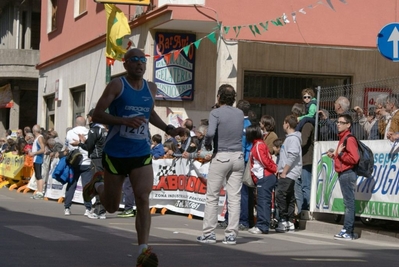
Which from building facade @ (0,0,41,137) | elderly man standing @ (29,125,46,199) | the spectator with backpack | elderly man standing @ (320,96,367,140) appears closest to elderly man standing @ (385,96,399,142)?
elderly man standing @ (320,96,367,140)

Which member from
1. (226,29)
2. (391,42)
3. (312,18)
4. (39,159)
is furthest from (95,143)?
(312,18)

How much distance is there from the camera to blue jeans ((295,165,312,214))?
15.6 meters

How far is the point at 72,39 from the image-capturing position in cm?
3123

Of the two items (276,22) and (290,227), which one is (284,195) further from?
(276,22)

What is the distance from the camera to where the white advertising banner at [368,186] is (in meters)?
13.5

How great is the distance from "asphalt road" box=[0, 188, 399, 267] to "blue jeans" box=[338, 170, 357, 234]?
0.30 metres

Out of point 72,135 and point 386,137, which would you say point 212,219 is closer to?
point 386,137

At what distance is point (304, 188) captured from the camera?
52.1 feet

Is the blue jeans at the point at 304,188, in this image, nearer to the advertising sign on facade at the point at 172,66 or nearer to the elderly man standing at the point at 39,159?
the advertising sign on facade at the point at 172,66

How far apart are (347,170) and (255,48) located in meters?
9.86

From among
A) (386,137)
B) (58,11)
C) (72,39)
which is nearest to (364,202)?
(386,137)

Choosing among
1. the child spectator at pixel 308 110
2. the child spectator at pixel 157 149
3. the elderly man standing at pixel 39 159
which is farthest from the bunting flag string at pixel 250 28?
the child spectator at pixel 308 110

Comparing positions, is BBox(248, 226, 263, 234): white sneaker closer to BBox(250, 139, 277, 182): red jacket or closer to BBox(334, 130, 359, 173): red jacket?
BBox(250, 139, 277, 182): red jacket

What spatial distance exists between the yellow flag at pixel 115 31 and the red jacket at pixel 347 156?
415 inches
